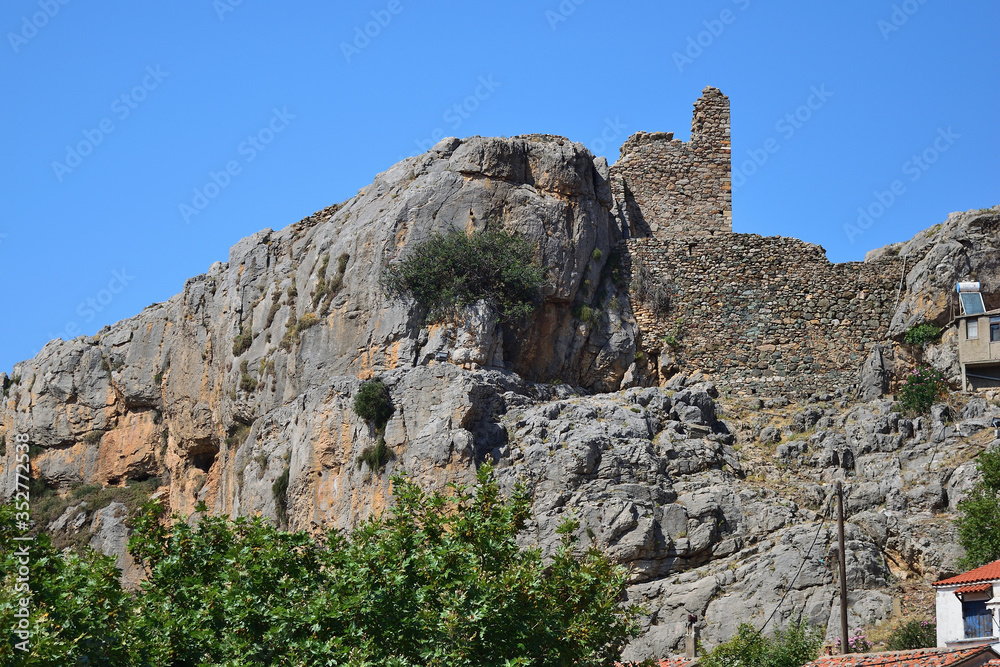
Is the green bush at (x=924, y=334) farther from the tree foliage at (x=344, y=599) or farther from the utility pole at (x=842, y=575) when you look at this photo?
the tree foliage at (x=344, y=599)

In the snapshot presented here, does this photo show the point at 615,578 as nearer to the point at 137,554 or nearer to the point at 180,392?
the point at 137,554

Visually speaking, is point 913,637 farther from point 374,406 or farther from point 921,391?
point 374,406

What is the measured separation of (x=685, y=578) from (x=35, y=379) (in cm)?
2869

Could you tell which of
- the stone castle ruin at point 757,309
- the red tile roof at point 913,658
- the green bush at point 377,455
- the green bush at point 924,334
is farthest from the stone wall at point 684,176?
the red tile roof at point 913,658

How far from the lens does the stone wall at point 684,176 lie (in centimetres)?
4553

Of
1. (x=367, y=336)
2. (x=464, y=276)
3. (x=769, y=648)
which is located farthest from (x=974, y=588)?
(x=367, y=336)

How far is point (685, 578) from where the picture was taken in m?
32.4

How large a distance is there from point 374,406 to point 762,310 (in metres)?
11.5

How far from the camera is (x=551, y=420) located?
35781 millimetres

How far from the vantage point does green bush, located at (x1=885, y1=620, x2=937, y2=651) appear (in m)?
29.3

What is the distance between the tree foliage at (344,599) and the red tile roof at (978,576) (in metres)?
7.66

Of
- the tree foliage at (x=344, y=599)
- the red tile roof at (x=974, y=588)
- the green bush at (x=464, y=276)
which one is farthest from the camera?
the green bush at (x=464, y=276)

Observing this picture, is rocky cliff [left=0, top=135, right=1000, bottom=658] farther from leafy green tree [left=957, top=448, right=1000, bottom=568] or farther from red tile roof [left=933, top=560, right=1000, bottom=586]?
red tile roof [left=933, top=560, right=1000, bottom=586]

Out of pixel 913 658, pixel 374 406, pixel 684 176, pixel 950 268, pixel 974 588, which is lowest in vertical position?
pixel 913 658
